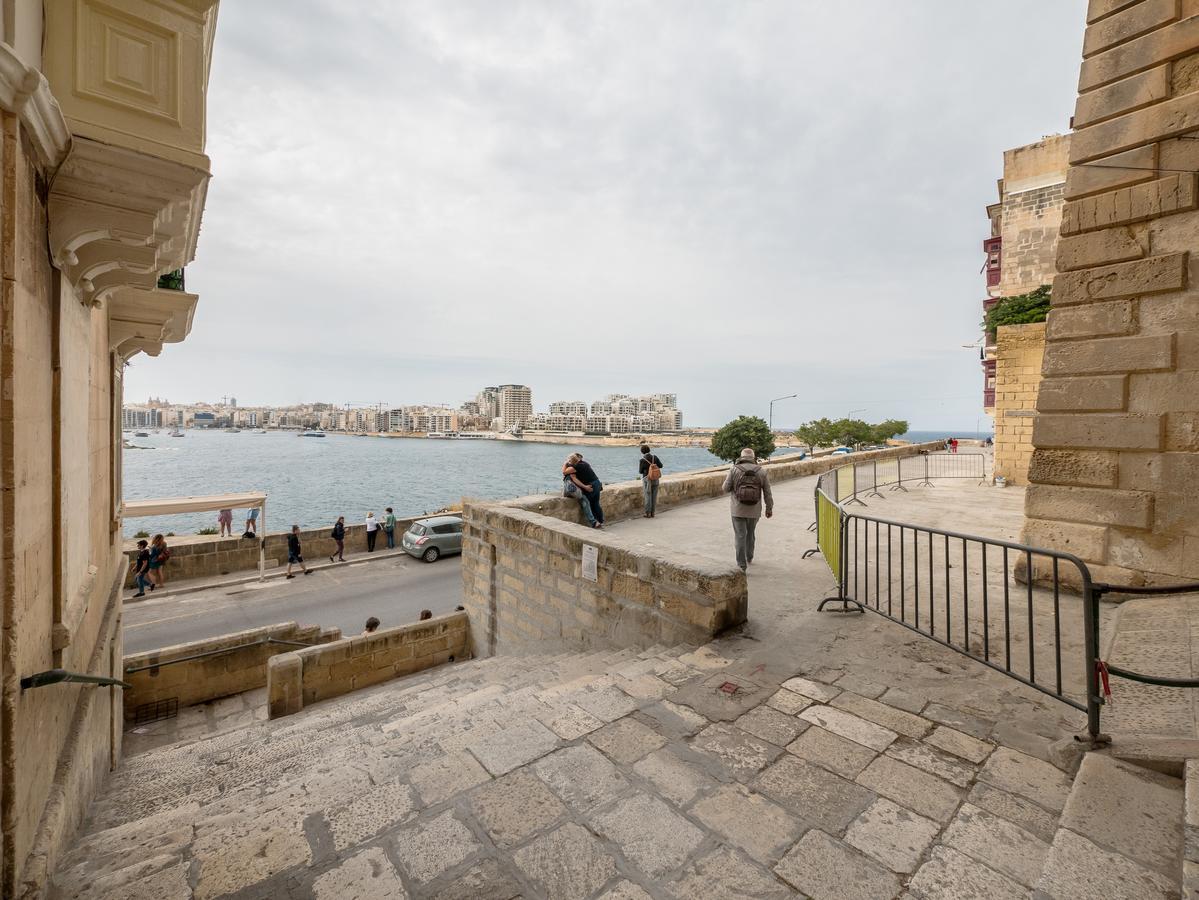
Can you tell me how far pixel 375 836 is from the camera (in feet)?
7.23

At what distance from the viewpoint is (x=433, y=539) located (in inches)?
651

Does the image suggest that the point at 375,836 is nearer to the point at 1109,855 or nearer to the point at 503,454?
the point at 1109,855

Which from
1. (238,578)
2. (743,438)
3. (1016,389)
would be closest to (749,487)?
(1016,389)

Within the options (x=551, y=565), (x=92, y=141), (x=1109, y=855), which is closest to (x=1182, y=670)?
(x=1109, y=855)

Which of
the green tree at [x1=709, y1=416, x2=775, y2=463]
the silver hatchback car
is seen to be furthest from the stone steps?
the green tree at [x1=709, y1=416, x2=775, y2=463]

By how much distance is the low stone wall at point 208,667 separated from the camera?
26.2 ft

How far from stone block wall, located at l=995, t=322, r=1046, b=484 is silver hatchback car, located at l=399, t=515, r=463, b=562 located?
16.2 m

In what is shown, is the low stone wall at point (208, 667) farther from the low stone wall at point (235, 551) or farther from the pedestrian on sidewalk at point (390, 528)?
the pedestrian on sidewalk at point (390, 528)

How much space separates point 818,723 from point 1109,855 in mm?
1255

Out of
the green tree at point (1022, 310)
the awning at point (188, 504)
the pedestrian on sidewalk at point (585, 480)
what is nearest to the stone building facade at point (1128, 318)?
the pedestrian on sidewalk at point (585, 480)

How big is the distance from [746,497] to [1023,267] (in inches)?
674

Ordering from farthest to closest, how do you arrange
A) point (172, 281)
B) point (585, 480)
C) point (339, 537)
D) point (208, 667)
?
point (339, 537) < point (585, 480) < point (208, 667) < point (172, 281)

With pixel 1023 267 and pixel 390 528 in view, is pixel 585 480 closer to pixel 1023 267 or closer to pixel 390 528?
pixel 390 528

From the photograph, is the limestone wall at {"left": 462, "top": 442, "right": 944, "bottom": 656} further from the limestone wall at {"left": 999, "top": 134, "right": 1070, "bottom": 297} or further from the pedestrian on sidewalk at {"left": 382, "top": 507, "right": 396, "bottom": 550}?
the limestone wall at {"left": 999, "top": 134, "right": 1070, "bottom": 297}
